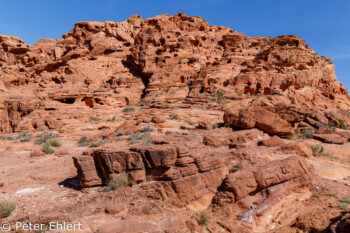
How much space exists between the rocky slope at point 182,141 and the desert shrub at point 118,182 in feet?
0.08

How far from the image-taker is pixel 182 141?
757 cm

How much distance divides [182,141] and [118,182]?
3.06 meters

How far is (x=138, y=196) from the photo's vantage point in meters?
4.91

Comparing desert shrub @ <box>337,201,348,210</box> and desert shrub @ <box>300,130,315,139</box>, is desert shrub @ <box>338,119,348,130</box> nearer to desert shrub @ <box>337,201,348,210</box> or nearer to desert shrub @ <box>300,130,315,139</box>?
desert shrub @ <box>300,130,315,139</box>

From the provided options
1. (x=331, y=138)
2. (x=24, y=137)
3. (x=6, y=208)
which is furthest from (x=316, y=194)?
(x=24, y=137)

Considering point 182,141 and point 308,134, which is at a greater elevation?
point 182,141

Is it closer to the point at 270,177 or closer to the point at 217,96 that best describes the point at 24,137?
the point at 270,177

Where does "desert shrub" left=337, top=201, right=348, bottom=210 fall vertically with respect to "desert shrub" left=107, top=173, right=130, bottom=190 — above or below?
below

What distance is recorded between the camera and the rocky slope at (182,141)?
4.78m

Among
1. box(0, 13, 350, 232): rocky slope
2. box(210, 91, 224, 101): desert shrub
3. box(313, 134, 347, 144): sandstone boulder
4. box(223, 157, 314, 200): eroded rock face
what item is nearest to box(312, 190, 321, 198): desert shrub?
box(0, 13, 350, 232): rocky slope

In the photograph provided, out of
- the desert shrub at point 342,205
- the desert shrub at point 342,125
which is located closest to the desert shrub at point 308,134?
the desert shrub at point 342,125

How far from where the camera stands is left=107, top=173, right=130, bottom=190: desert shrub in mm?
5125

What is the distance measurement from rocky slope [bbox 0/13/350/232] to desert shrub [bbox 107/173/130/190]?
1.0 inches

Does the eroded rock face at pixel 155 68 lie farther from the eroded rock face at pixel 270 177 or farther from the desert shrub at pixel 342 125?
the eroded rock face at pixel 270 177
